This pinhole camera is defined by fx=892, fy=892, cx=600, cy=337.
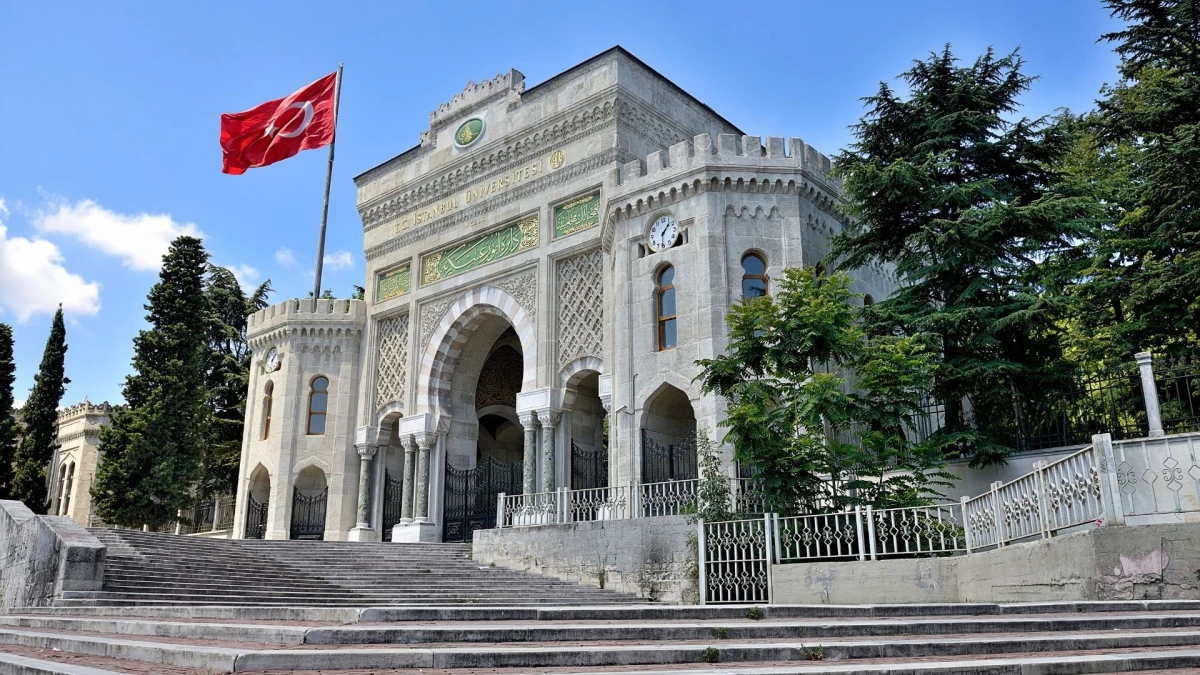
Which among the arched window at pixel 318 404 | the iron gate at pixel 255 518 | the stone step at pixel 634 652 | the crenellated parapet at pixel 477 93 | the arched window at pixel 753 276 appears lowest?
the stone step at pixel 634 652

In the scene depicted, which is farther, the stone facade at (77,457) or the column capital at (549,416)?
the stone facade at (77,457)

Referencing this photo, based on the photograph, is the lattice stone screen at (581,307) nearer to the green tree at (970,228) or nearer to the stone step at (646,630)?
the green tree at (970,228)

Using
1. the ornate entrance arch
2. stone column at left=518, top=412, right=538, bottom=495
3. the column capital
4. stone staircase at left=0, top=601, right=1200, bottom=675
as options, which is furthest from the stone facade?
stone staircase at left=0, top=601, right=1200, bottom=675

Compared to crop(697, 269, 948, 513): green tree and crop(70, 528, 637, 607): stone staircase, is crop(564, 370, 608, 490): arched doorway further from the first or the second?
crop(697, 269, 948, 513): green tree

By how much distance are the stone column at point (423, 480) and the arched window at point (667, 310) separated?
25.1 ft

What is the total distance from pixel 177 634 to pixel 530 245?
15.5 metres

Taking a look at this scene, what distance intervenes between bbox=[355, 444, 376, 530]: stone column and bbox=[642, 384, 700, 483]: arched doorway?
31.4 ft

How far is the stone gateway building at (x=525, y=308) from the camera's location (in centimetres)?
1688

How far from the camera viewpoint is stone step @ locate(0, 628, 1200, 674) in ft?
13.7

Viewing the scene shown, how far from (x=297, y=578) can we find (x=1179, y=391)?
14158 millimetres

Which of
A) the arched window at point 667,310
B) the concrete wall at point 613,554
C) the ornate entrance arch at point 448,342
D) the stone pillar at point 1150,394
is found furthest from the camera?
the ornate entrance arch at point 448,342

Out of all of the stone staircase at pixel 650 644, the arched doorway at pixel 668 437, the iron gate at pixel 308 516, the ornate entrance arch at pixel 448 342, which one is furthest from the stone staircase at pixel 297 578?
the stone staircase at pixel 650 644

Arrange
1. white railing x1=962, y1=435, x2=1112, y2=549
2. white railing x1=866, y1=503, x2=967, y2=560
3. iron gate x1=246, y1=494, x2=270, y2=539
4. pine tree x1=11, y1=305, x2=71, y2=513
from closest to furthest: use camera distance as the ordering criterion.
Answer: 1. white railing x1=962, y1=435, x2=1112, y2=549
2. white railing x1=866, y1=503, x2=967, y2=560
3. iron gate x1=246, y1=494, x2=270, y2=539
4. pine tree x1=11, y1=305, x2=71, y2=513

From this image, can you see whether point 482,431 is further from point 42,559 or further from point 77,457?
point 77,457
